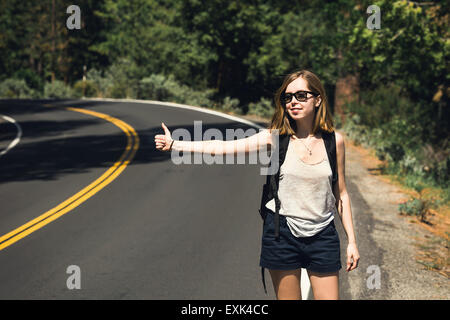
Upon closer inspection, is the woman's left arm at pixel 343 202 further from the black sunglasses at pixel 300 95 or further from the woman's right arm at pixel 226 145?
the woman's right arm at pixel 226 145

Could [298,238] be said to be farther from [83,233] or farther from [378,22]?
[378,22]

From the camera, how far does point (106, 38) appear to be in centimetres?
6994

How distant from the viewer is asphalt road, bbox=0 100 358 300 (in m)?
6.63

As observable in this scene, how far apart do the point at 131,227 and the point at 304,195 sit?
20.0 ft

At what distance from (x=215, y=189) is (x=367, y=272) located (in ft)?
19.1

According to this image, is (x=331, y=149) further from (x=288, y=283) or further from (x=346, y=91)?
(x=346, y=91)

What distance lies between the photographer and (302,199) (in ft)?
11.7

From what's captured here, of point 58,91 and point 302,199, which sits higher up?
point 58,91

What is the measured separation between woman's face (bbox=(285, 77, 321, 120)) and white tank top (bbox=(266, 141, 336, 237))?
242 mm

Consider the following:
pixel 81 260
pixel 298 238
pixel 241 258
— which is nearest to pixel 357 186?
pixel 241 258

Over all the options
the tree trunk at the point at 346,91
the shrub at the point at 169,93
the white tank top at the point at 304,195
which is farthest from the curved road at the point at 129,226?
the shrub at the point at 169,93

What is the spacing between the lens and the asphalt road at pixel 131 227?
261 inches

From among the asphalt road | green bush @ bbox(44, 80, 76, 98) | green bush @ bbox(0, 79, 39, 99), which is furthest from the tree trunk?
green bush @ bbox(0, 79, 39, 99)

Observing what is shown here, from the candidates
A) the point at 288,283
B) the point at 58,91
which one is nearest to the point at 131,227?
the point at 288,283
